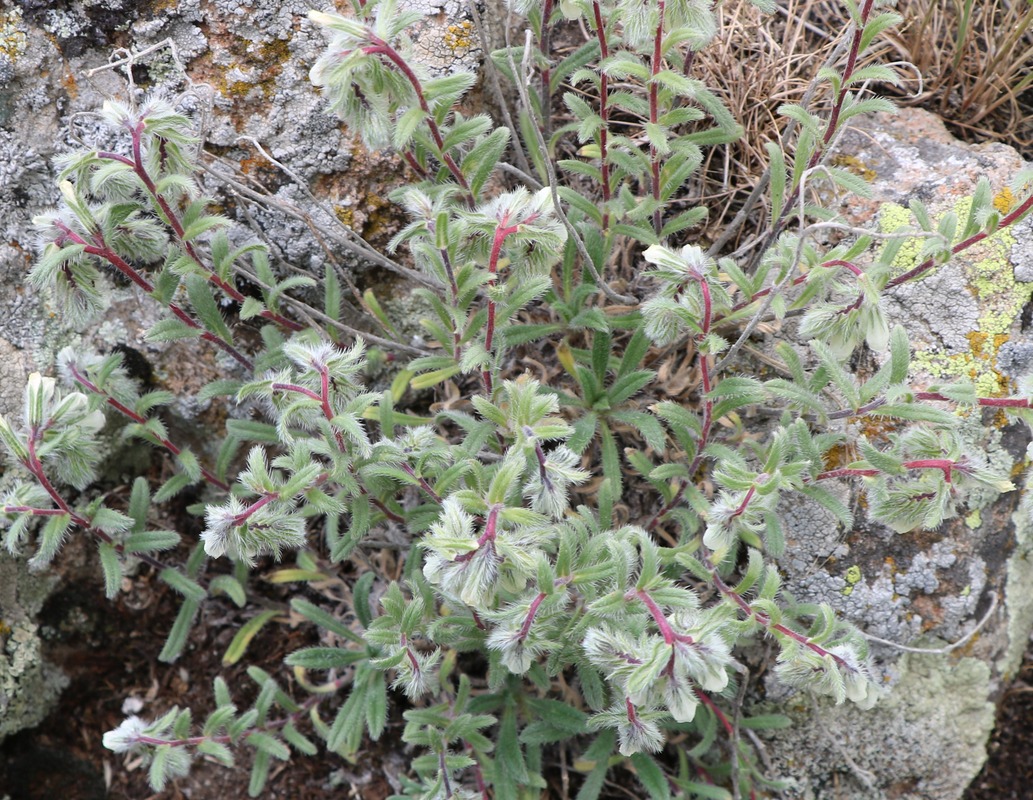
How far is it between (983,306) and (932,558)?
2.64 feet

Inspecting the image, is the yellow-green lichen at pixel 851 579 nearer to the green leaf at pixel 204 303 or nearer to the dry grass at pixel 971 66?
the dry grass at pixel 971 66

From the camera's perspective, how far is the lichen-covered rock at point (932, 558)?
2707 mm

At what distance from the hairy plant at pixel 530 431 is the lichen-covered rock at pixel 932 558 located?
166mm

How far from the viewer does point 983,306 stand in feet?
8.93

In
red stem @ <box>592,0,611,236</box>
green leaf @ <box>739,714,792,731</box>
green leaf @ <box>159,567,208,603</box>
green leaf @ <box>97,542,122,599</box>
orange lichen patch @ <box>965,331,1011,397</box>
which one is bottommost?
green leaf @ <box>739,714,792,731</box>

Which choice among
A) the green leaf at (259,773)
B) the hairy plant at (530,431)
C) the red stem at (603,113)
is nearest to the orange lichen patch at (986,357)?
the hairy plant at (530,431)

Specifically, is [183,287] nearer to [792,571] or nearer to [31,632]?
[31,632]

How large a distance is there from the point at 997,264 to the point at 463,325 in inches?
67.5

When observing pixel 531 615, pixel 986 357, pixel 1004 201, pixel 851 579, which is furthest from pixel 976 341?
pixel 531 615

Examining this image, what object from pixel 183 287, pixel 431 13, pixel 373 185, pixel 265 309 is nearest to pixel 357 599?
pixel 265 309

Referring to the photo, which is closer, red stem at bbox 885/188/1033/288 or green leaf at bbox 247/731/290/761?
red stem at bbox 885/188/1033/288

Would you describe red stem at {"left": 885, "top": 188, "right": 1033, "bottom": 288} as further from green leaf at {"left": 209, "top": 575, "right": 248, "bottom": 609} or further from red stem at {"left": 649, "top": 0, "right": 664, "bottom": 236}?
green leaf at {"left": 209, "top": 575, "right": 248, "bottom": 609}

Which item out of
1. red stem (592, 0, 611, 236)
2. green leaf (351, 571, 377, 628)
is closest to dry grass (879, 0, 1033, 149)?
red stem (592, 0, 611, 236)

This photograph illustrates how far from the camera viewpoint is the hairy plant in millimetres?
2029
